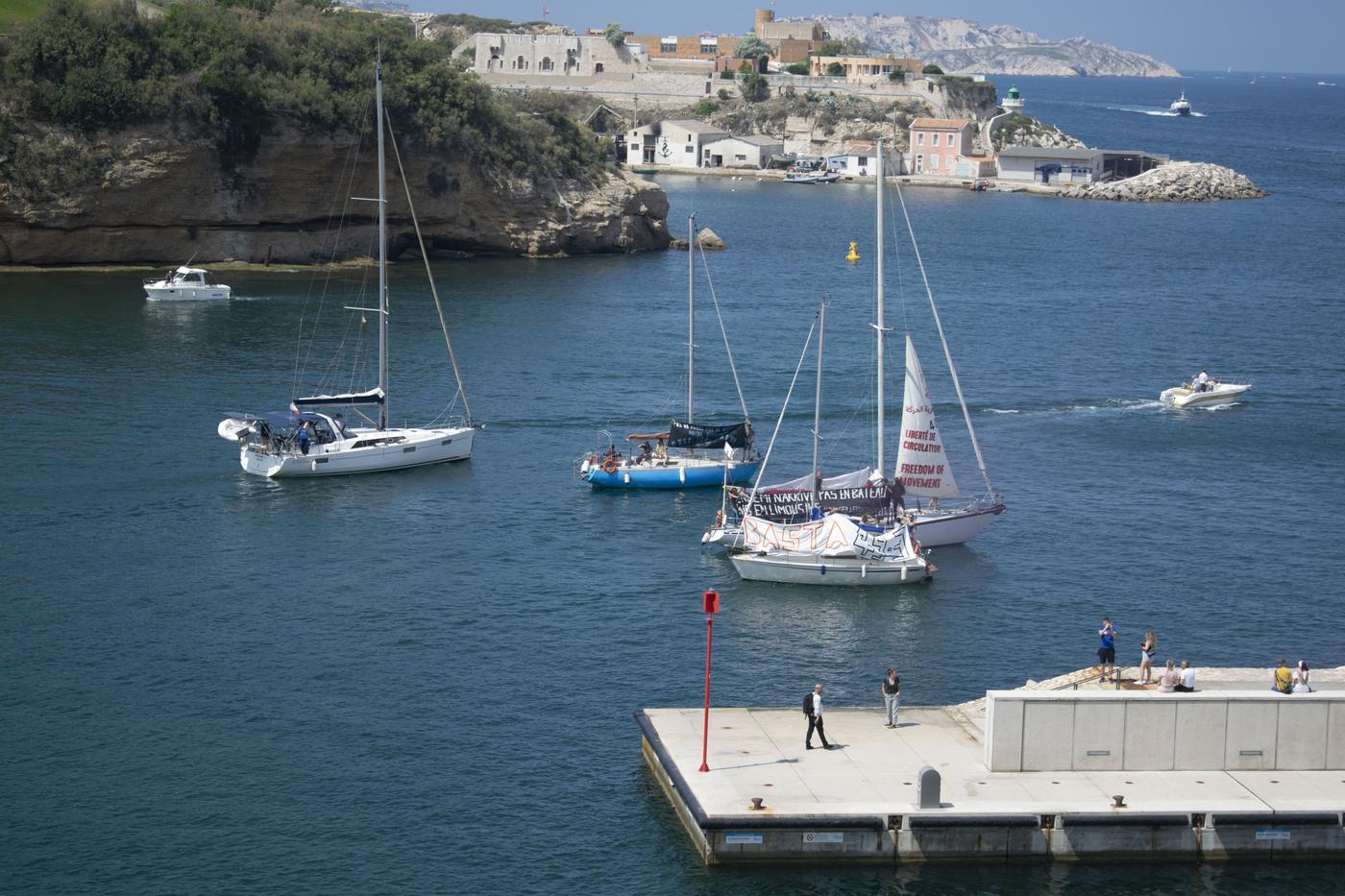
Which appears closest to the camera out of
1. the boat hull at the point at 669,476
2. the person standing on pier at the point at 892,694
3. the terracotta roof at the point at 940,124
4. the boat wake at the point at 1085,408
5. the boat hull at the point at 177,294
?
the person standing on pier at the point at 892,694

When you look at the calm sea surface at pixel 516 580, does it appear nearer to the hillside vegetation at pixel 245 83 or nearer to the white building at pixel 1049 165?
the hillside vegetation at pixel 245 83

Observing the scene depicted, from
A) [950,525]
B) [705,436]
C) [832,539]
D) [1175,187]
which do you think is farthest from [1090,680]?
[1175,187]

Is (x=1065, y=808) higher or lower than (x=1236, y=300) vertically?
lower

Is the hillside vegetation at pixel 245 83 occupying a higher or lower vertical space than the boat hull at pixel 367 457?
higher

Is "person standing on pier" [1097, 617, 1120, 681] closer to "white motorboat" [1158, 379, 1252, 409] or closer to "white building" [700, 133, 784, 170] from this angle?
"white motorboat" [1158, 379, 1252, 409]

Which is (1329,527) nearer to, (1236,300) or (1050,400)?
(1050,400)

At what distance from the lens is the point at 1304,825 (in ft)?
92.3

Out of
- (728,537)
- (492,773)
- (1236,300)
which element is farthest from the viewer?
(1236,300)

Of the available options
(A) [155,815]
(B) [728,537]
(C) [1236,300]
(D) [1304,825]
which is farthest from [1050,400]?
(A) [155,815]

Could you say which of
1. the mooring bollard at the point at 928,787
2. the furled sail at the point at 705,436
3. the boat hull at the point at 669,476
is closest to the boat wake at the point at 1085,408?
the furled sail at the point at 705,436

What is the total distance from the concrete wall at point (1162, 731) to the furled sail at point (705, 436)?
82.9 feet

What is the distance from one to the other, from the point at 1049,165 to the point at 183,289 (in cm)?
11209

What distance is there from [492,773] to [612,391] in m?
35.6

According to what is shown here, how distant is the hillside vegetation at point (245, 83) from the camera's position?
8469 cm
